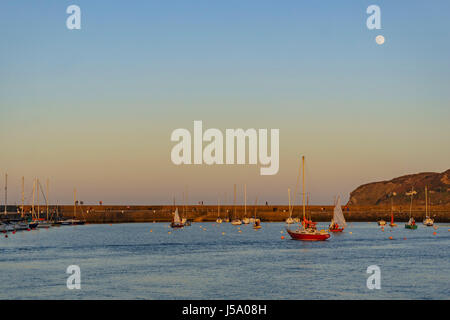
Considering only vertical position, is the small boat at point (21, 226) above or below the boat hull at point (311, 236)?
below

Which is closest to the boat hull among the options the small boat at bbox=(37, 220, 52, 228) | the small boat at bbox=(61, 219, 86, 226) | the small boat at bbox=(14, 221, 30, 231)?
the small boat at bbox=(14, 221, 30, 231)

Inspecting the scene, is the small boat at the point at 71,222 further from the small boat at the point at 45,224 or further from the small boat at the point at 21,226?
the small boat at the point at 21,226

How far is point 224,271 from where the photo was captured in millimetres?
59062

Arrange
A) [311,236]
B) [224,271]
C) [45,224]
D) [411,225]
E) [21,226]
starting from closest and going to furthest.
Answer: [224,271]
[311,236]
[21,226]
[411,225]
[45,224]

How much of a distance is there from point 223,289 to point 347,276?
14.7m

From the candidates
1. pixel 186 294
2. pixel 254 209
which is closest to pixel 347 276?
pixel 186 294

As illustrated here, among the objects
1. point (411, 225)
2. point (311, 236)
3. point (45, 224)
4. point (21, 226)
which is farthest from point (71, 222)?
point (411, 225)

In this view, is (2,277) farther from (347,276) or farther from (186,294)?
(347,276)

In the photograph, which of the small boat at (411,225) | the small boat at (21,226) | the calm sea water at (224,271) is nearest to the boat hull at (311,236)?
the calm sea water at (224,271)

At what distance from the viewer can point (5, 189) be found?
15838cm

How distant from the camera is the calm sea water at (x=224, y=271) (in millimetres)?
45656

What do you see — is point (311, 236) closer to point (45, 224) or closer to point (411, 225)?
point (411, 225)

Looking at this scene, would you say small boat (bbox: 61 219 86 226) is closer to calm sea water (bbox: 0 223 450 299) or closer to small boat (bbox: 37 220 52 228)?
small boat (bbox: 37 220 52 228)

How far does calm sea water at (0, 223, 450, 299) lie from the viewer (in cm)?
4566
